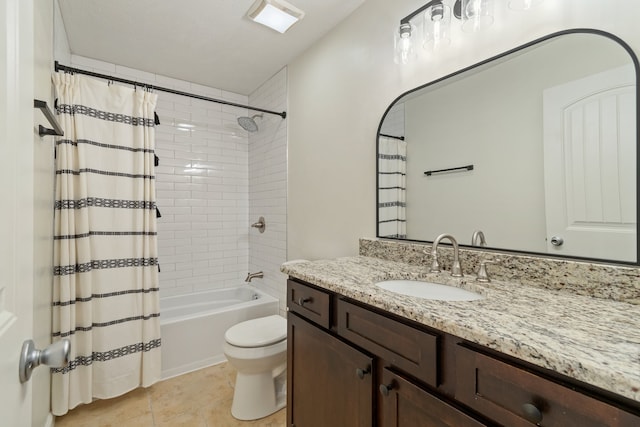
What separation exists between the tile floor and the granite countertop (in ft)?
4.26

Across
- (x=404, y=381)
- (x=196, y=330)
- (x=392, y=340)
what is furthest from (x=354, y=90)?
(x=196, y=330)

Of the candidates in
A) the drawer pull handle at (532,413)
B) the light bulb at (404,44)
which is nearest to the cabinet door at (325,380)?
the drawer pull handle at (532,413)

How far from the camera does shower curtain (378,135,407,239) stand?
1.55 meters

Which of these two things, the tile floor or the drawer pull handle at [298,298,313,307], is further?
the tile floor

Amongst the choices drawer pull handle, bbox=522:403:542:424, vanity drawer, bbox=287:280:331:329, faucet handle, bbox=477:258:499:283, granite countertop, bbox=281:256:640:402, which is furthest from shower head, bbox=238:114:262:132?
drawer pull handle, bbox=522:403:542:424

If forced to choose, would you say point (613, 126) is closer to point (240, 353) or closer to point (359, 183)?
point (359, 183)

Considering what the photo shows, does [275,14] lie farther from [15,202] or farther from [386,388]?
[386,388]

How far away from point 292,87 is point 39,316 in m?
2.16

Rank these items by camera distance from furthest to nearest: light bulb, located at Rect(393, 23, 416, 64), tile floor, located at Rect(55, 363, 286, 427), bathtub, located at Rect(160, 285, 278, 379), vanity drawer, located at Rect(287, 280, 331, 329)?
bathtub, located at Rect(160, 285, 278, 379)
tile floor, located at Rect(55, 363, 286, 427)
light bulb, located at Rect(393, 23, 416, 64)
vanity drawer, located at Rect(287, 280, 331, 329)

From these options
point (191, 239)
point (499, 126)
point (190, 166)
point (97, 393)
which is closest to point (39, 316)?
point (97, 393)

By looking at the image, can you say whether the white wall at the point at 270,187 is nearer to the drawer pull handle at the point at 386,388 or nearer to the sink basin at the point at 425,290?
the sink basin at the point at 425,290

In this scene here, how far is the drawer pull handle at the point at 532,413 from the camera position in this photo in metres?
0.56

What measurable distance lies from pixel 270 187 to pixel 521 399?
2.46m

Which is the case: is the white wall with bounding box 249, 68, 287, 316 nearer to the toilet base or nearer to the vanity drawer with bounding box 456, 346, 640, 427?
the toilet base
